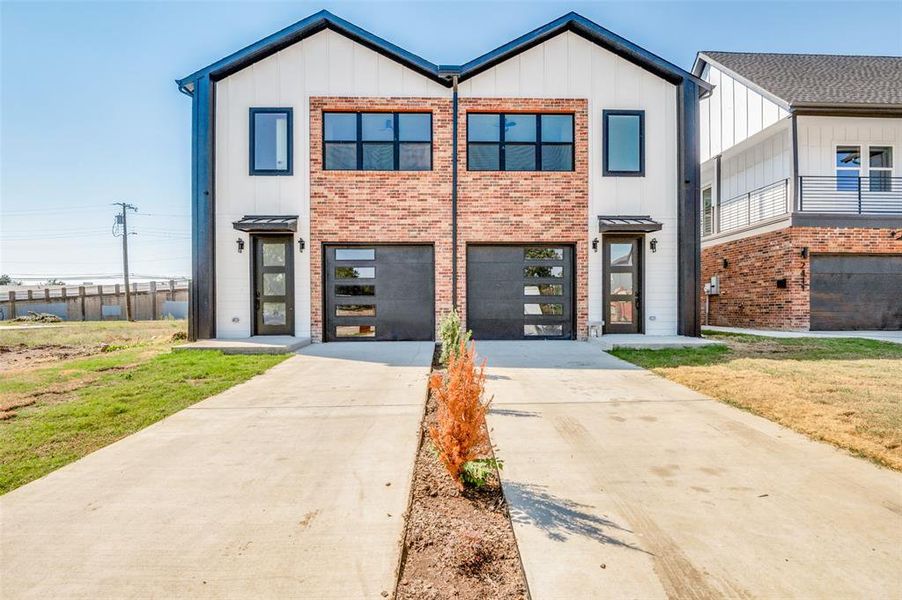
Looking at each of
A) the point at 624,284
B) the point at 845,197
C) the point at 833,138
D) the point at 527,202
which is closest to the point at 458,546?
the point at 527,202

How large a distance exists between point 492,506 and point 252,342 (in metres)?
7.85

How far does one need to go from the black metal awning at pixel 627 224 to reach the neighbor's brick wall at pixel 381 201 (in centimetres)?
350

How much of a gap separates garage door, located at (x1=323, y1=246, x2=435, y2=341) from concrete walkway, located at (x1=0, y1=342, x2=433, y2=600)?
569 cm

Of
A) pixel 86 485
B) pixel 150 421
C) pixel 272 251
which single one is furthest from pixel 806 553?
pixel 272 251

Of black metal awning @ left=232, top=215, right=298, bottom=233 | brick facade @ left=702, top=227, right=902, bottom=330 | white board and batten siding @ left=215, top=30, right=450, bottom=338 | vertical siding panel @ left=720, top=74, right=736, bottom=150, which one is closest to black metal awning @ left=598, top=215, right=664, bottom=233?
white board and batten siding @ left=215, top=30, right=450, bottom=338

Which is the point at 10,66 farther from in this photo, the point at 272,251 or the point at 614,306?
the point at 614,306

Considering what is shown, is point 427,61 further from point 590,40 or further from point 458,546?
point 458,546

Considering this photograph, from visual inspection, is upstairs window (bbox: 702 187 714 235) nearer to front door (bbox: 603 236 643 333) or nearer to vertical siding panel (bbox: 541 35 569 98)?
front door (bbox: 603 236 643 333)

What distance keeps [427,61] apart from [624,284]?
6.84m

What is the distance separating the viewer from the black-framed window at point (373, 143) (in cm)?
1022

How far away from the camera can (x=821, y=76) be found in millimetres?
14453

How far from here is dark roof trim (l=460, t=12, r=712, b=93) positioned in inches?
389

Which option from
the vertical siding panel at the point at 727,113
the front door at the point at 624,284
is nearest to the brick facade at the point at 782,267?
the vertical siding panel at the point at 727,113

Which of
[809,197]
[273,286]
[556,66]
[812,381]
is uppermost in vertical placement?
[556,66]
